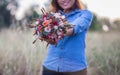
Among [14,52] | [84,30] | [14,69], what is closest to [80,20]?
[84,30]

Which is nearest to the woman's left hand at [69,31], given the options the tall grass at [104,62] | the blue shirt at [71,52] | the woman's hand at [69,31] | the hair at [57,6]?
the woman's hand at [69,31]

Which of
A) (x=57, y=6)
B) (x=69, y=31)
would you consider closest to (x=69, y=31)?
(x=69, y=31)

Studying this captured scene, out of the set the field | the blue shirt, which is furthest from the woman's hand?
the field

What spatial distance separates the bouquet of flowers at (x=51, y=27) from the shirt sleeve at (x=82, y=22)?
11cm

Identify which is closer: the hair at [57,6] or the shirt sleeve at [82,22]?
the shirt sleeve at [82,22]

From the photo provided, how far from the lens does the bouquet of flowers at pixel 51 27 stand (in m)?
4.04

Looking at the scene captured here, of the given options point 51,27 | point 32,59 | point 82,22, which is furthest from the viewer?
point 32,59

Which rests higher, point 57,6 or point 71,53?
point 57,6

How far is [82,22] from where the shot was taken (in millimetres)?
4293

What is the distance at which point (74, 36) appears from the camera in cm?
432

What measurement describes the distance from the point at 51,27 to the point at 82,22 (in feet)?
1.23

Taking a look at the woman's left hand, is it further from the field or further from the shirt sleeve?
the field

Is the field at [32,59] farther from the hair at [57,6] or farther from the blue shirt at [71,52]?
the blue shirt at [71,52]

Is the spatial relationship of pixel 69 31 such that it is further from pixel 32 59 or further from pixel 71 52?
pixel 32 59
